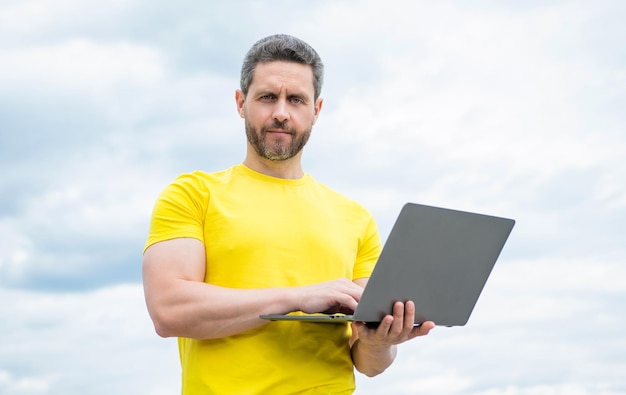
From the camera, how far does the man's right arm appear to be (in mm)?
2812

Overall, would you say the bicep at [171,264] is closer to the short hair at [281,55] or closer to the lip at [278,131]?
the lip at [278,131]

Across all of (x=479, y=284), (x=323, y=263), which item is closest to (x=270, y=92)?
(x=323, y=263)

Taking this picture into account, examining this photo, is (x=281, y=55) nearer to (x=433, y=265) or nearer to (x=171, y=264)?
(x=171, y=264)

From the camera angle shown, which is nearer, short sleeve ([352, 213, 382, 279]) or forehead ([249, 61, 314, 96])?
forehead ([249, 61, 314, 96])

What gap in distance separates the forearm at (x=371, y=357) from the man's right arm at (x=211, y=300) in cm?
38

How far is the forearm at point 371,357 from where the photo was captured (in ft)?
10.3

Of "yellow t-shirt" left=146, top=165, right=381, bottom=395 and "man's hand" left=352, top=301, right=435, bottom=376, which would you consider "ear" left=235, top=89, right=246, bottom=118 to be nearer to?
"yellow t-shirt" left=146, top=165, right=381, bottom=395

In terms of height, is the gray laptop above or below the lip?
below

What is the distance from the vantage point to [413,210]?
260 cm

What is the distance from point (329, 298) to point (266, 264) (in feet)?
1.24

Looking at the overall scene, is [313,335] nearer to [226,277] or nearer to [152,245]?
[226,277]

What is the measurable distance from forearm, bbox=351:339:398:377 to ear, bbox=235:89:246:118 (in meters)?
1.12

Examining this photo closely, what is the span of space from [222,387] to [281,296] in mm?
444

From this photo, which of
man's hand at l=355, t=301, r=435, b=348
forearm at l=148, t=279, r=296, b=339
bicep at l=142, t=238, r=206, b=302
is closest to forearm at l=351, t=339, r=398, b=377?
man's hand at l=355, t=301, r=435, b=348
